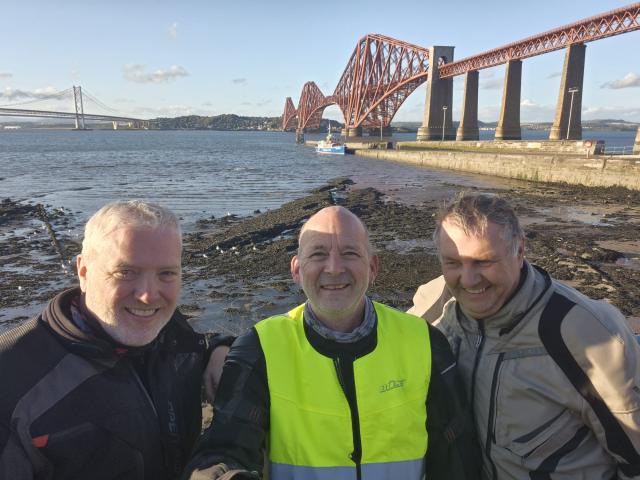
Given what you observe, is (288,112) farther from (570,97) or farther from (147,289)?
(147,289)

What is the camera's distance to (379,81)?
8825 cm

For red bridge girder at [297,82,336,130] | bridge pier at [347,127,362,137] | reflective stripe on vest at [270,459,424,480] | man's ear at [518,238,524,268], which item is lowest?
reflective stripe on vest at [270,459,424,480]

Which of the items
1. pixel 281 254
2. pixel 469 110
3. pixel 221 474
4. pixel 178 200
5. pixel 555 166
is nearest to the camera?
pixel 221 474

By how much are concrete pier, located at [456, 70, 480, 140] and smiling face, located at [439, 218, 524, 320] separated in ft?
182

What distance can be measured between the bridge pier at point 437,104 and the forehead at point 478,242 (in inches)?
2418

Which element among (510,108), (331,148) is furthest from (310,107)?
(510,108)

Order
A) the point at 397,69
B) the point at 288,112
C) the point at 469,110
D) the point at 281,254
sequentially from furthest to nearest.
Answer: the point at 288,112
the point at 397,69
the point at 469,110
the point at 281,254

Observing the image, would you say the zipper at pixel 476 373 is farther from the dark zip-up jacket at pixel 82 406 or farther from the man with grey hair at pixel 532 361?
the dark zip-up jacket at pixel 82 406

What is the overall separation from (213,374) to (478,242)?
1.42 meters

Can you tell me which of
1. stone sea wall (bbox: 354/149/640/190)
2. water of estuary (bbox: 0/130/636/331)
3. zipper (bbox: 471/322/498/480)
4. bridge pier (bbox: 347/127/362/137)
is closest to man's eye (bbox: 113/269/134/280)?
zipper (bbox: 471/322/498/480)

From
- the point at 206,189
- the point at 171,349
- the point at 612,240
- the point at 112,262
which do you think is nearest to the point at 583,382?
the point at 171,349

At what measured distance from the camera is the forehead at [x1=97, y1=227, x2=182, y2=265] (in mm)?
1869

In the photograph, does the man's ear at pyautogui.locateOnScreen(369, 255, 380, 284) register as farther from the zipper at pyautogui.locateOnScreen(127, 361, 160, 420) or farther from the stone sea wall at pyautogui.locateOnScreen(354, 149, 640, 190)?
the stone sea wall at pyautogui.locateOnScreen(354, 149, 640, 190)

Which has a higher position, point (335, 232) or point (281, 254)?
point (335, 232)
